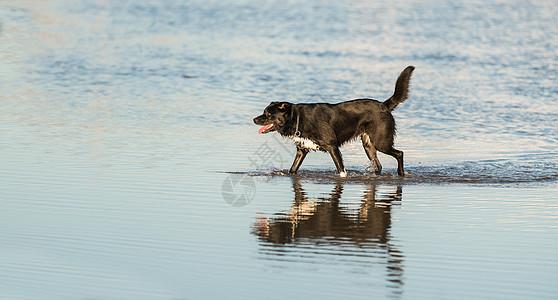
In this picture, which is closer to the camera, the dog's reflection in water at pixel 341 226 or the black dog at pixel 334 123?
the dog's reflection in water at pixel 341 226

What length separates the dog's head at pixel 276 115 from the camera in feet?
33.2

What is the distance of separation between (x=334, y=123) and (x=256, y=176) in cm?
125

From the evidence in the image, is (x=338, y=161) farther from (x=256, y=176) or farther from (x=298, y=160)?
(x=256, y=176)

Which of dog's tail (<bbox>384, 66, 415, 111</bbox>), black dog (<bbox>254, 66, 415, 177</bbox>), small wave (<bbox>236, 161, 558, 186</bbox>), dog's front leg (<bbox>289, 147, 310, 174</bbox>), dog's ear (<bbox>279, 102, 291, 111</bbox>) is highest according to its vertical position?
dog's tail (<bbox>384, 66, 415, 111</bbox>)

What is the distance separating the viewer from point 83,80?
1767cm

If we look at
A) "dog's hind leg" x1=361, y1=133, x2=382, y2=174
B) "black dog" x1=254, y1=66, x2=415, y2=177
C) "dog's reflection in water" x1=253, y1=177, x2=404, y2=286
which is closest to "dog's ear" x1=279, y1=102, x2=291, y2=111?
"black dog" x1=254, y1=66, x2=415, y2=177

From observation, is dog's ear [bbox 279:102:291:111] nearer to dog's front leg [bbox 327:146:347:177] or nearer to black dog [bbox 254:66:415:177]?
black dog [bbox 254:66:415:177]

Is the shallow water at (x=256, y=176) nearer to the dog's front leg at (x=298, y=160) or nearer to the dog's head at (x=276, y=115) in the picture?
the dog's front leg at (x=298, y=160)

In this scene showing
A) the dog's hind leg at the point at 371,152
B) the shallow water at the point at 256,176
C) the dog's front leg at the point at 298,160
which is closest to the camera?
the shallow water at the point at 256,176

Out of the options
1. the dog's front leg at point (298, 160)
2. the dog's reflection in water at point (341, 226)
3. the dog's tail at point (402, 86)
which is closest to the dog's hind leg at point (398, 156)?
the dog's tail at point (402, 86)

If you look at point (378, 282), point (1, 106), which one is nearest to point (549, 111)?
point (1, 106)

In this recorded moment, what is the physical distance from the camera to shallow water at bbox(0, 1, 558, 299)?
5.65 meters

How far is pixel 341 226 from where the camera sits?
713cm

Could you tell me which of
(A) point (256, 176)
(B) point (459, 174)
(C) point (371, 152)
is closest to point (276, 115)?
(A) point (256, 176)
